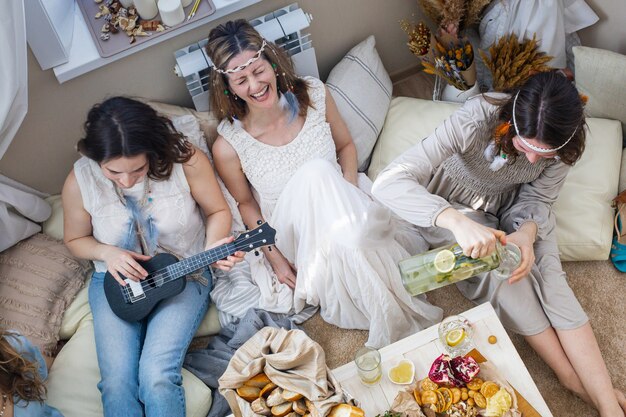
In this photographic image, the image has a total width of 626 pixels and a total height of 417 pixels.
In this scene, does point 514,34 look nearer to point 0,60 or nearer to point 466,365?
point 466,365

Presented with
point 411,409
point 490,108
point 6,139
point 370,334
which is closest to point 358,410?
point 411,409

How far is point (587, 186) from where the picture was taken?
93.9 inches

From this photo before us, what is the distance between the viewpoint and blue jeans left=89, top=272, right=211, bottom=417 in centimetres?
206

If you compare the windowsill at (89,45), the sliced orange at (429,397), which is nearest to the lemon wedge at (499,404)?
→ the sliced orange at (429,397)

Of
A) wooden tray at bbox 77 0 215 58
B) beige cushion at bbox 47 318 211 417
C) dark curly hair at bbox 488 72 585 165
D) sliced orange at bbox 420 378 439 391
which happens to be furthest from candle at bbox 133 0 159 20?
sliced orange at bbox 420 378 439 391

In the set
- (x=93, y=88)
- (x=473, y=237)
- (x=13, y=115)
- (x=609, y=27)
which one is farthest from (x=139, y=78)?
(x=609, y=27)

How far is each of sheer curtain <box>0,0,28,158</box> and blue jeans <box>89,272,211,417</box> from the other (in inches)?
23.5

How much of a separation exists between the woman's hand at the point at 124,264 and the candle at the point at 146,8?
0.75 m

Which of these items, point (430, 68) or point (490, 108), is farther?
point (430, 68)

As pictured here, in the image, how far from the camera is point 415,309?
221 cm

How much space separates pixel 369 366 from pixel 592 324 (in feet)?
2.88

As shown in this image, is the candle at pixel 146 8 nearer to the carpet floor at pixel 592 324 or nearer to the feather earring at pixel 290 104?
the feather earring at pixel 290 104

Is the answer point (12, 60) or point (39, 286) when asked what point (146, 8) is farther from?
point (39, 286)

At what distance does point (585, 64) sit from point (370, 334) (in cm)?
118
